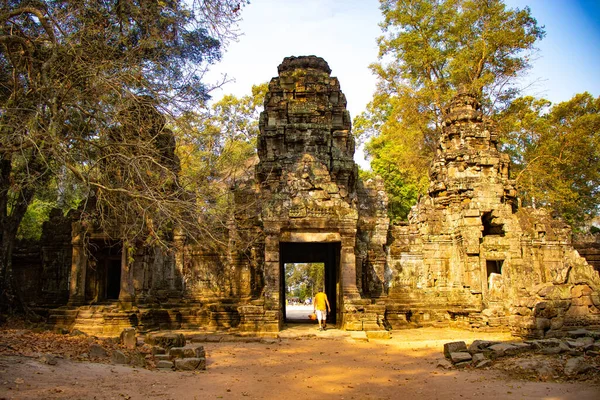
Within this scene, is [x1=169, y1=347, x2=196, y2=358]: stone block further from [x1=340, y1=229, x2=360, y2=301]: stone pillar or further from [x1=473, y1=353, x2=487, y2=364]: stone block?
[x1=340, y1=229, x2=360, y2=301]: stone pillar

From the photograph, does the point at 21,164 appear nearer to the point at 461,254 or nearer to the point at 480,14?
the point at 461,254

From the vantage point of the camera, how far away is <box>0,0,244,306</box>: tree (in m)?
7.71

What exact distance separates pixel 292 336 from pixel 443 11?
58.6ft

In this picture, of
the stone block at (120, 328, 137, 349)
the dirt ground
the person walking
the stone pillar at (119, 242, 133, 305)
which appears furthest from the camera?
the stone pillar at (119, 242, 133, 305)

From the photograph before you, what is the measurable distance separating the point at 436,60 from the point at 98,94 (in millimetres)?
17849

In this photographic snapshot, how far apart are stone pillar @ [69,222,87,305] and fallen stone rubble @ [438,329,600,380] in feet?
30.3

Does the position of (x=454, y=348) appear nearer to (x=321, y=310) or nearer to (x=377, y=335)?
(x=377, y=335)

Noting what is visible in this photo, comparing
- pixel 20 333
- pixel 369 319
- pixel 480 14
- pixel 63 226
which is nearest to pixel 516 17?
pixel 480 14

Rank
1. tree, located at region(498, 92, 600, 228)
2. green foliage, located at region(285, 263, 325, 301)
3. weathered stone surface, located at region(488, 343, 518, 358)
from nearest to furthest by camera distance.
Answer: weathered stone surface, located at region(488, 343, 518, 358)
tree, located at region(498, 92, 600, 228)
green foliage, located at region(285, 263, 325, 301)

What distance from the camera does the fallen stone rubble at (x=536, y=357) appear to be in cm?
715

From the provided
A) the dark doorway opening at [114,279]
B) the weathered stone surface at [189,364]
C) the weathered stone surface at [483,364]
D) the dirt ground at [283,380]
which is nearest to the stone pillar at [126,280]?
the dark doorway opening at [114,279]

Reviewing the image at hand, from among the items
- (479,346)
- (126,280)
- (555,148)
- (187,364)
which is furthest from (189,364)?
(555,148)

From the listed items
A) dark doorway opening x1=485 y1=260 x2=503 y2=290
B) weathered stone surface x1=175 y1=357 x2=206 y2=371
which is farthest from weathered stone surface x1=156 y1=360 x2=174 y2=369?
dark doorway opening x1=485 y1=260 x2=503 y2=290

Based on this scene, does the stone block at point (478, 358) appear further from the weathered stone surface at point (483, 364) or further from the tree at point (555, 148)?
the tree at point (555, 148)
